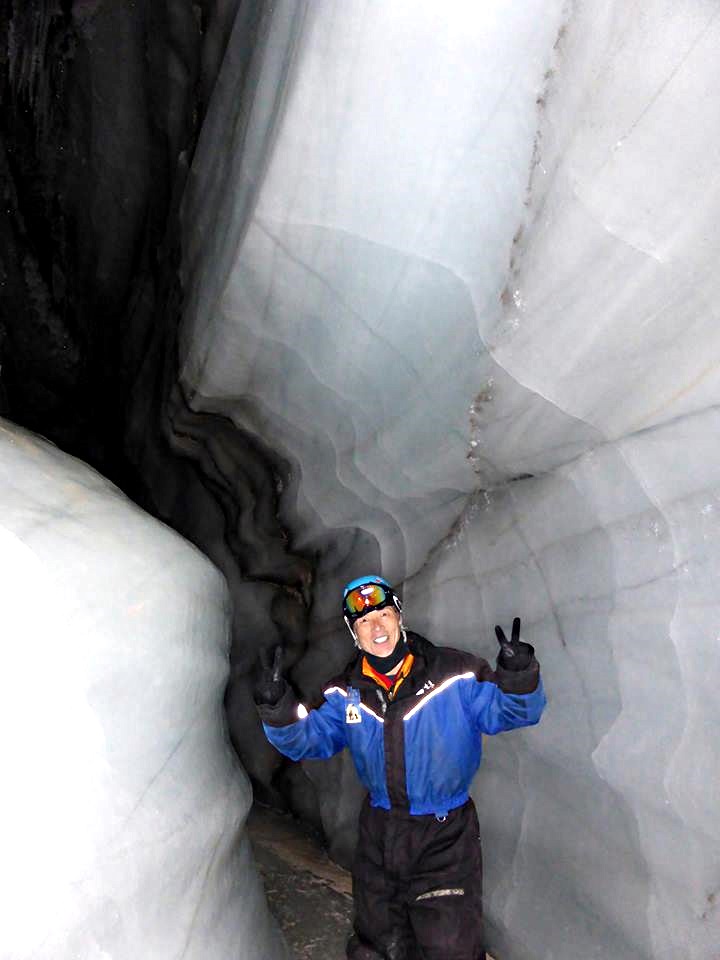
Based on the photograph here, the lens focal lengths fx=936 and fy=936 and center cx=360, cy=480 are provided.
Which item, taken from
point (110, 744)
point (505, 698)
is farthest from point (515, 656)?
point (110, 744)

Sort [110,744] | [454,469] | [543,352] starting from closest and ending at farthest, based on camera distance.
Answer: [110,744]
[543,352]
[454,469]

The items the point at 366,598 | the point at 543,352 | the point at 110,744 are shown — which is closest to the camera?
the point at 110,744

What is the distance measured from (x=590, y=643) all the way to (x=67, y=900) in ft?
2.57

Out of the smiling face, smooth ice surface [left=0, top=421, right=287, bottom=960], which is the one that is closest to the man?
the smiling face

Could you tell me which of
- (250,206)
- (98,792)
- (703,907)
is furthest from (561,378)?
(98,792)

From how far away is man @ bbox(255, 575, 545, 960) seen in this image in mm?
1464

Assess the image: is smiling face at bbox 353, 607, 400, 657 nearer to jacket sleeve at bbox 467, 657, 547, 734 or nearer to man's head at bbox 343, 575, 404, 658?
man's head at bbox 343, 575, 404, 658

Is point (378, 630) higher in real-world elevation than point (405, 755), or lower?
higher

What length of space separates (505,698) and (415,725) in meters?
0.17

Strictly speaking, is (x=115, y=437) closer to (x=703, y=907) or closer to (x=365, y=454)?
(x=365, y=454)

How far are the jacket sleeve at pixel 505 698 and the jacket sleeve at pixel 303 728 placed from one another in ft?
0.76

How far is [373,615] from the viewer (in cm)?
146

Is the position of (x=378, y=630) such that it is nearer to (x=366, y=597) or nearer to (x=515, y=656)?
(x=366, y=597)

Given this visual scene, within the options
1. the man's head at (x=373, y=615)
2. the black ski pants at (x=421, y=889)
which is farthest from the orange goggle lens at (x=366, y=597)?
the black ski pants at (x=421, y=889)
